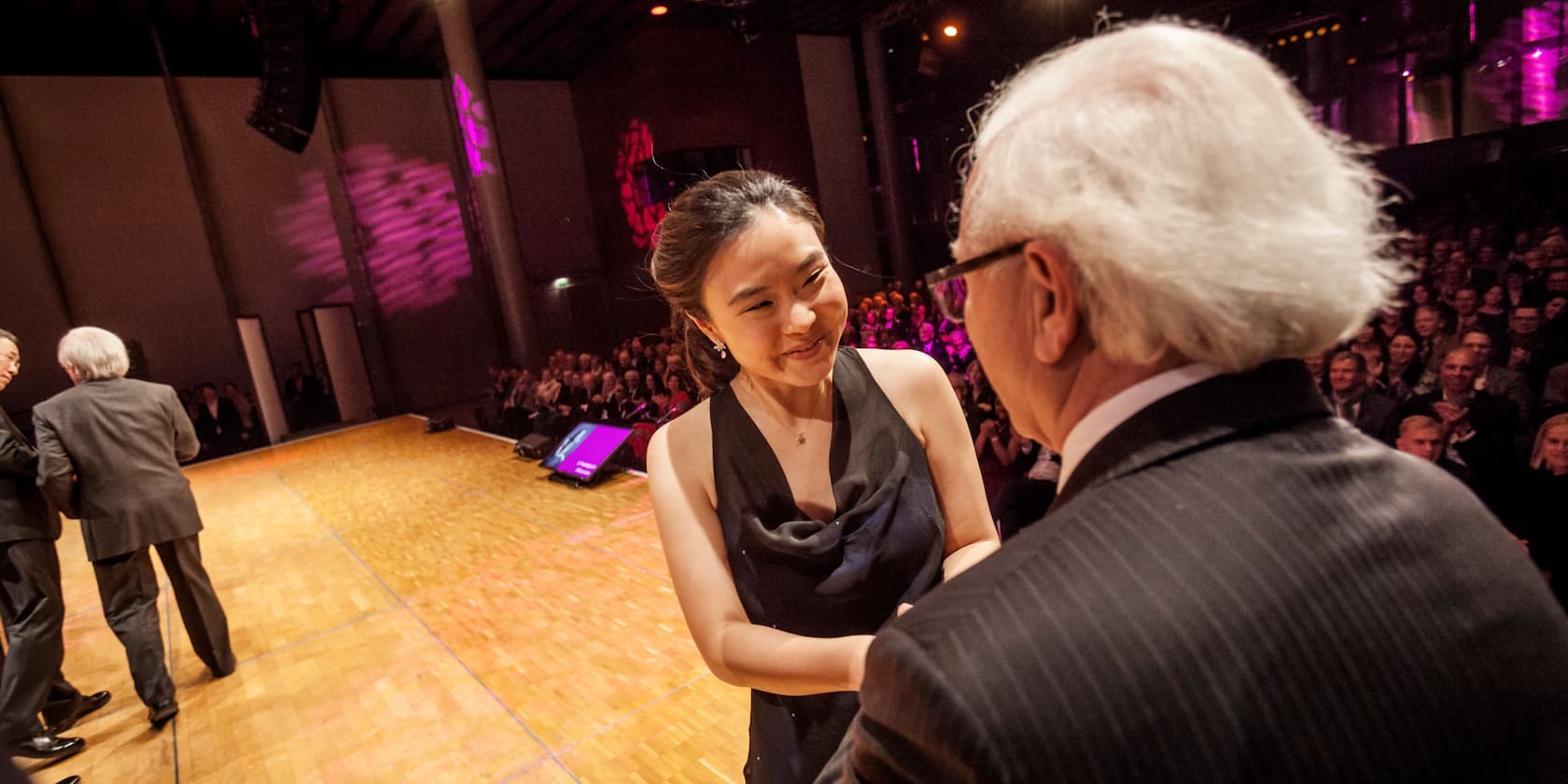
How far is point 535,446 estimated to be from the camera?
8117 mm

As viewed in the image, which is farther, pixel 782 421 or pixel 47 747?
pixel 47 747

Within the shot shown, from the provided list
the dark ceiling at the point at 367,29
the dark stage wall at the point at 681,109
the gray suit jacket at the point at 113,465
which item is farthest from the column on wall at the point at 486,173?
the gray suit jacket at the point at 113,465

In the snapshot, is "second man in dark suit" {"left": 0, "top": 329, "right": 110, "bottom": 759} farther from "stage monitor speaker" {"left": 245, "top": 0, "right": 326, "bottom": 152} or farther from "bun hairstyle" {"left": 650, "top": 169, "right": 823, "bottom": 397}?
"stage monitor speaker" {"left": 245, "top": 0, "right": 326, "bottom": 152}

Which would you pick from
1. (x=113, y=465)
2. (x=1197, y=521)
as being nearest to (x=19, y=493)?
(x=113, y=465)

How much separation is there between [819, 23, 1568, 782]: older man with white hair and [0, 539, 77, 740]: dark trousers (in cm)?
415

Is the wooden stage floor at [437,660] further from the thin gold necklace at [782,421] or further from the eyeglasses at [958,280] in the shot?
the eyeglasses at [958,280]

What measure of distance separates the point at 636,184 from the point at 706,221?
12.2 metres

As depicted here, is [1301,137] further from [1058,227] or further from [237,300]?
[237,300]

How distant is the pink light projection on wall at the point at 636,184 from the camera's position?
12000mm

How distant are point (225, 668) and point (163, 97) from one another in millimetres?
12438

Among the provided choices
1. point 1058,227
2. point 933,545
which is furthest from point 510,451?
point 1058,227

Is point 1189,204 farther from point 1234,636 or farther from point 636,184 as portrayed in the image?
point 636,184

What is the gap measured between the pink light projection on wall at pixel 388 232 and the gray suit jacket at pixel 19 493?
1157cm

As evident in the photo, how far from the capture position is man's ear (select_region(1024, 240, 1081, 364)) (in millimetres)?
654
